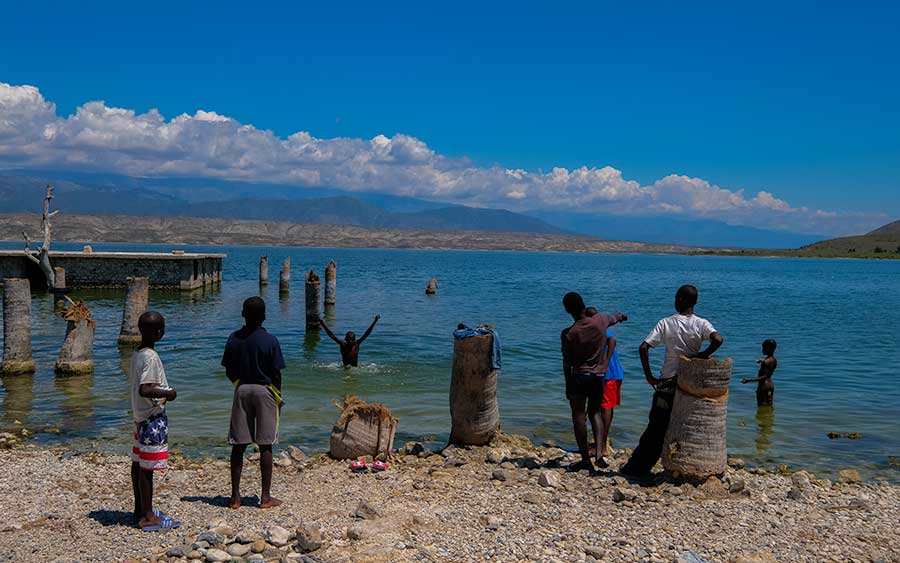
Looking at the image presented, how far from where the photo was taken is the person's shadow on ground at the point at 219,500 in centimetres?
813

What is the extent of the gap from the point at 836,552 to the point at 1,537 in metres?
7.91

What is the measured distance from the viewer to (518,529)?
23.9ft

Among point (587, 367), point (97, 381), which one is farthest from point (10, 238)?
point (587, 367)

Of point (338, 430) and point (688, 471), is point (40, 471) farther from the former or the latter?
point (688, 471)

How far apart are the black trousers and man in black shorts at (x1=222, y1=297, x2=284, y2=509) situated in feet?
14.5

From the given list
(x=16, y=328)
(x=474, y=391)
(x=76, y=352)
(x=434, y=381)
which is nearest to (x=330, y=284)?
(x=434, y=381)

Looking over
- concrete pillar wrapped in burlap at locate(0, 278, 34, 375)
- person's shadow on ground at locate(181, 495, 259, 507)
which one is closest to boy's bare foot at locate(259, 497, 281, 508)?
person's shadow on ground at locate(181, 495, 259, 507)

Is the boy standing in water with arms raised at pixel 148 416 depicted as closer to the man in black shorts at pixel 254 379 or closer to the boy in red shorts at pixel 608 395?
the man in black shorts at pixel 254 379

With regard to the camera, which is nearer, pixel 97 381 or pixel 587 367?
pixel 587 367

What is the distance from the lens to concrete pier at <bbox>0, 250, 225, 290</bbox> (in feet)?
138

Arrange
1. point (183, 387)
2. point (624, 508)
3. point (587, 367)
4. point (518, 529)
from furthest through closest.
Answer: point (183, 387)
point (587, 367)
point (624, 508)
point (518, 529)

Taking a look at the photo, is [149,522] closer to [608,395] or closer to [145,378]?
[145,378]

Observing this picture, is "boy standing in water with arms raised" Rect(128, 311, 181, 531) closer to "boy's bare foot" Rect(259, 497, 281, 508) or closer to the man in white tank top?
"boy's bare foot" Rect(259, 497, 281, 508)

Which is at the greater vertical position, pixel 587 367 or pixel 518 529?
pixel 587 367
